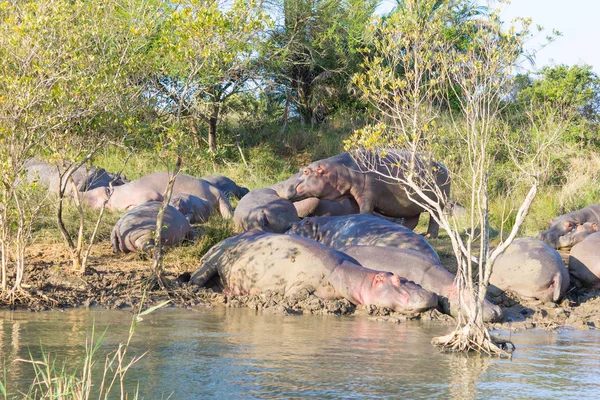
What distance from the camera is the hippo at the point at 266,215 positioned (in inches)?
484

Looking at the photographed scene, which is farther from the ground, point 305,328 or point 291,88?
point 291,88

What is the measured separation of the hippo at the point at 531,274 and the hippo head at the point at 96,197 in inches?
244

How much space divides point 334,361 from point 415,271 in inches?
122

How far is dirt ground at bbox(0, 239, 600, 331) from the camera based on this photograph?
27.6 feet

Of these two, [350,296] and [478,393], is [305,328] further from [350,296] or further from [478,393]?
[478,393]

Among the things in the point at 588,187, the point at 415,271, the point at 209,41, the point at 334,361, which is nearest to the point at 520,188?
the point at 588,187

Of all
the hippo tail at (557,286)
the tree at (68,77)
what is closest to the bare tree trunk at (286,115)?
the tree at (68,77)

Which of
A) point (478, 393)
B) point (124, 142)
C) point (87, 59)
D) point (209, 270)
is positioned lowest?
point (478, 393)

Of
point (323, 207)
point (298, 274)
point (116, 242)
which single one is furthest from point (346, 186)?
point (298, 274)

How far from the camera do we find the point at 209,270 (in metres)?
9.55

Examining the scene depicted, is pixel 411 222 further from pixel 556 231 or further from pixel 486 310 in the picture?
pixel 486 310

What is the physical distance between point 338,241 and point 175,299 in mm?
2678

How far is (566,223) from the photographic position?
13.6m

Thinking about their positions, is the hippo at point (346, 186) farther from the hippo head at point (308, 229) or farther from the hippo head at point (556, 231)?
the hippo head at point (556, 231)
